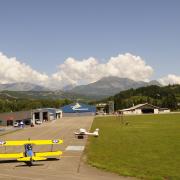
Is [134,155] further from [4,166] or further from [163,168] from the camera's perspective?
[4,166]

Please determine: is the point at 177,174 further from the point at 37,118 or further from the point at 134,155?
the point at 37,118

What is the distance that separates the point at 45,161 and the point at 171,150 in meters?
12.3

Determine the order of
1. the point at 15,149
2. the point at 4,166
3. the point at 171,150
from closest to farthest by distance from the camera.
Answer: the point at 4,166 → the point at 171,150 → the point at 15,149

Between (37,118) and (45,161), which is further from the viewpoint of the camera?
(37,118)

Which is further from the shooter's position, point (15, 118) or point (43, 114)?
point (43, 114)

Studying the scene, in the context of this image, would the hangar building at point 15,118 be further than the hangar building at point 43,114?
No

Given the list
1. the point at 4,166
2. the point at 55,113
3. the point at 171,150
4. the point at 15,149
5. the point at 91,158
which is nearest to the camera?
the point at 4,166

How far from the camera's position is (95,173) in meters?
24.5

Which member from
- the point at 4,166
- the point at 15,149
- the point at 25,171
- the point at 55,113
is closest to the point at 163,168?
the point at 25,171

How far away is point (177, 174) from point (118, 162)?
6222mm

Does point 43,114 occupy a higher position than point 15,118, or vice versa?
point 43,114

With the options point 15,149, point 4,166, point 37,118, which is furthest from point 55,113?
point 4,166

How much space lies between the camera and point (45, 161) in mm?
30094

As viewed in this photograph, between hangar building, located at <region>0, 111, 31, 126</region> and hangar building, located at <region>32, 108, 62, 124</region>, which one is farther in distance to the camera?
hangar building, located at <region>32, 108, 62, 124</region>
